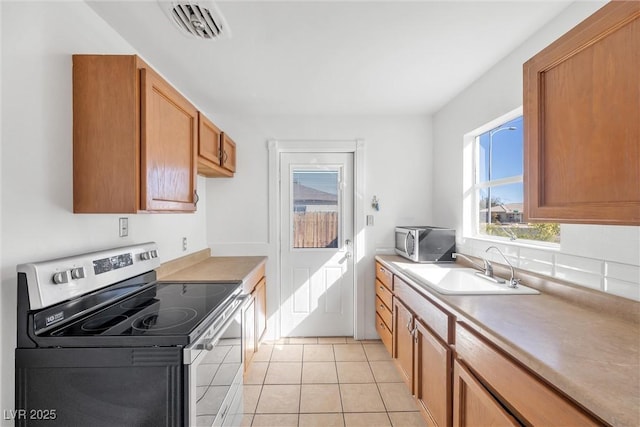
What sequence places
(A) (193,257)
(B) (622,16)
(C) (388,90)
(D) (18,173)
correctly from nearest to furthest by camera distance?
→ (B) (622,16) → (D) (18,173) → (C) (388,90) → (A) (193,257)

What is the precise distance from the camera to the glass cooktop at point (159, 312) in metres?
1.10

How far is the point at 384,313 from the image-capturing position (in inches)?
103

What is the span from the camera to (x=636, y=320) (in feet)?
3.65

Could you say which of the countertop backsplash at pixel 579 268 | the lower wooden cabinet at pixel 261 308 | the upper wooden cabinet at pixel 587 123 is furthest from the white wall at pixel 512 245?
the lower wooden cabinet at pixel 261 308

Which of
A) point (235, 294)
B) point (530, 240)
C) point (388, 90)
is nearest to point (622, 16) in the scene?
point (530, 240)

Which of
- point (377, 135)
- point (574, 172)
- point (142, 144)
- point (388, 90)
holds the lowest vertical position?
point (574, 172)

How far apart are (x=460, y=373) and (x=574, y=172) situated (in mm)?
961

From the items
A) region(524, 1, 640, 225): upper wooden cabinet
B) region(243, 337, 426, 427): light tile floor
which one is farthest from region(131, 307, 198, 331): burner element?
region(524, 1, 640, 225): upper wooden cabinet

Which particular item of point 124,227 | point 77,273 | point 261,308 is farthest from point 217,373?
point 261,308

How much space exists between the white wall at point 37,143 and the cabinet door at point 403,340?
1931 millimetres

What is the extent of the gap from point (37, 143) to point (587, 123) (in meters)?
2.02

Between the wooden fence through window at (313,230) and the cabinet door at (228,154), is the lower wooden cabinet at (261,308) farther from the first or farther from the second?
the cabinet door at (228,154)

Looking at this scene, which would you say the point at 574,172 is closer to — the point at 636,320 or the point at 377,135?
the point at 636,320

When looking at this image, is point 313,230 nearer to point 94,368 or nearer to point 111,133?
point 111,133
